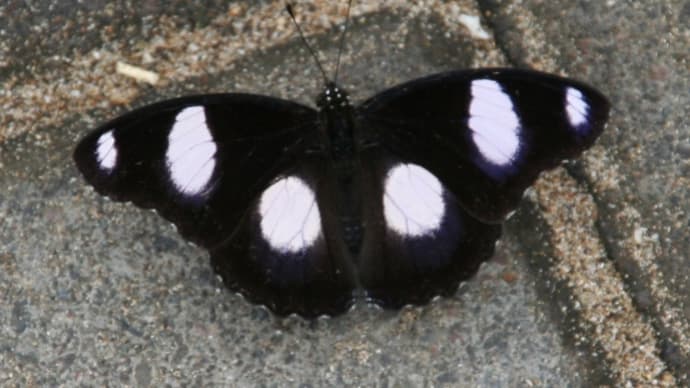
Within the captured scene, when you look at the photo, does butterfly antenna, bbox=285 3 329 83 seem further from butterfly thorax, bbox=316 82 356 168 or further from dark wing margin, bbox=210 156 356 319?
dark wing margin, bbox=210 156 356 319

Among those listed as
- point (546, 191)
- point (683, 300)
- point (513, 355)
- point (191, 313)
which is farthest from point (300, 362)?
point (683, 300)

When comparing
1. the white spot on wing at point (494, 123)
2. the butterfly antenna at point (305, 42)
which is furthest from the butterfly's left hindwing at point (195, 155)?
the white spot on wing at point (494, 123)

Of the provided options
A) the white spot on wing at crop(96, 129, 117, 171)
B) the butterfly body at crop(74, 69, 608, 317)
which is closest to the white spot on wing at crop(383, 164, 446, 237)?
the butterfly body at crop(74, 69, 608, 317)

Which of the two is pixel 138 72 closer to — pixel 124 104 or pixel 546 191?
pixel 124 104

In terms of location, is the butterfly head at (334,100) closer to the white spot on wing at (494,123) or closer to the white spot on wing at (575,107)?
the white spot on wing at (494,123)

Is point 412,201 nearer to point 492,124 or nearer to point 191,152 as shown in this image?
point 492,124

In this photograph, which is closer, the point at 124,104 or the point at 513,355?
the point at 513,355

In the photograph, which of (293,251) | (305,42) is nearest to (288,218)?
(293,251)
